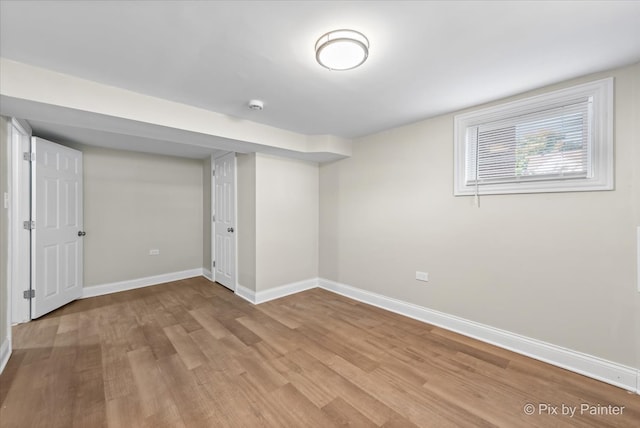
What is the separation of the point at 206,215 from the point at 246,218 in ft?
5.13

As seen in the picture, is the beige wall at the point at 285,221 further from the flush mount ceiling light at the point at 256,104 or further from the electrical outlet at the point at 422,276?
the electrical outlet at the point at 422,276

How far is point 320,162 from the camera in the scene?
4.27 metres

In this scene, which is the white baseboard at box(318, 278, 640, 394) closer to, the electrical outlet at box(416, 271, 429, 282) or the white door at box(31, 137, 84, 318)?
the electrical outlet at box(416, 271, 429, 282)

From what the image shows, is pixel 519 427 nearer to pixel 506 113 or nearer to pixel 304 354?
pixel 304 354

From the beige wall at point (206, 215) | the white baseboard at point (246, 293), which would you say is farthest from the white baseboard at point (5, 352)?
the beige wall at point (206, 215)

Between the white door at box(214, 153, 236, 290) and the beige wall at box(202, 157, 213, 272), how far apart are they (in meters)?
0.35

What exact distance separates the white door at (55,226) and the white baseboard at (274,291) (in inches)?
85.7

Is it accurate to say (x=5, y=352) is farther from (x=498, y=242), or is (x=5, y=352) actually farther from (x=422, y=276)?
(x=498, y=242)

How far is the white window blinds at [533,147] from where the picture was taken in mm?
2059

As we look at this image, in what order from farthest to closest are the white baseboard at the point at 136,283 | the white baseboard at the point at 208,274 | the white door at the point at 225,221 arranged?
the white baseboard at the point at 208,274 < the white door at the point at 225,221 < the white baseboard at the point at 136,283

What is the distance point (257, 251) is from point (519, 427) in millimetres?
3021

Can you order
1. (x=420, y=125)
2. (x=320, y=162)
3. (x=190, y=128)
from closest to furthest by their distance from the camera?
(x=190, y=128)
(x=420, y=125)
(x=320, y=162)

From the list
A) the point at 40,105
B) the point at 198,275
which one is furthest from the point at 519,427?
the point at 198,275

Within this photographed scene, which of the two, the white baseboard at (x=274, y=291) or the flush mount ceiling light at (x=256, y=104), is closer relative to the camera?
the flush mount ceiling light at (x=256, y=104)
